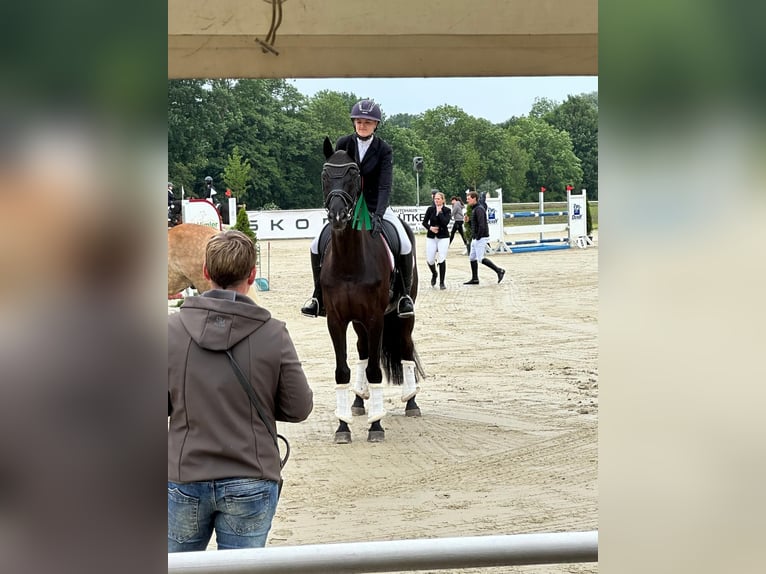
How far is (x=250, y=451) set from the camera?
8.79 ft

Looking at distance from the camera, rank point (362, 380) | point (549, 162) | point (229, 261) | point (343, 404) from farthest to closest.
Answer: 1. point (549, 162)
2. point (362, 380)
3. point (343, 404)
4. point (229, 261)

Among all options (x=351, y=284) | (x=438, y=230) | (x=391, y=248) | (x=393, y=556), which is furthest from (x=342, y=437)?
(x=438, y=230)

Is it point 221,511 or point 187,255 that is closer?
point 221,511

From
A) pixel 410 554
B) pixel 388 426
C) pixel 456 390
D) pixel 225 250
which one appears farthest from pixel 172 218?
pixel 410 554

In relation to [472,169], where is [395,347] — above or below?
below

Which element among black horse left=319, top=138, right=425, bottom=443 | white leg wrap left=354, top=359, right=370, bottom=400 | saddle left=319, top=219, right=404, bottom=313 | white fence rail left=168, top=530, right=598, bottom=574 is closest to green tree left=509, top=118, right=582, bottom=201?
white leg wrap left=354, top=359, right=370, bottom=400

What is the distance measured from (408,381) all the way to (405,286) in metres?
0.97

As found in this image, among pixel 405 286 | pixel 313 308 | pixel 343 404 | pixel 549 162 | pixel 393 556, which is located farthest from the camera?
pixel 549 162

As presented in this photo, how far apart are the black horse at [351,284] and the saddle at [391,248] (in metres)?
0.02

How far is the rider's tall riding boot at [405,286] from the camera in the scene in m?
7.37

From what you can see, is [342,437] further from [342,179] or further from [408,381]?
[342,179]

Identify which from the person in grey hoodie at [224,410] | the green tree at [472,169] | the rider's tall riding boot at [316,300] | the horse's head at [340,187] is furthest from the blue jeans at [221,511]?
the green tree at [472,169]

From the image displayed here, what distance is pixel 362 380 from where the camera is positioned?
7.61 meters
